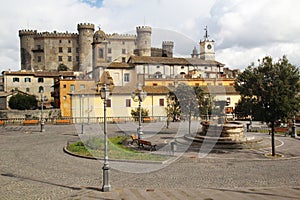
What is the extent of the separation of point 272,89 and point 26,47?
88.3 metres

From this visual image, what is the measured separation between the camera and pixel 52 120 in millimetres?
38125

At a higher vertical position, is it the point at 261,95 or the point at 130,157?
the point at 261,95

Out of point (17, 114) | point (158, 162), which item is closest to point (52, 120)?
point (17, 114)

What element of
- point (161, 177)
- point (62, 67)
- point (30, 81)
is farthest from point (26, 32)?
point (161, 177)

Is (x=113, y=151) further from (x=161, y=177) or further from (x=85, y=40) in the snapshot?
(x=85, y=40)

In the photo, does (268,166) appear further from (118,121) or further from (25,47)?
(25,47)

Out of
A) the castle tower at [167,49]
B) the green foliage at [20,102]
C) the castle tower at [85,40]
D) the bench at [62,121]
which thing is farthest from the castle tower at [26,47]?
the bench at [62,121]

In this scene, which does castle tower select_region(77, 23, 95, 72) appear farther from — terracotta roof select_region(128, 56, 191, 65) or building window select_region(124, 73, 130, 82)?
building window select_region(124, 73, 130, 82)

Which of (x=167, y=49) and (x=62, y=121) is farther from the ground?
(x=167, y=49)

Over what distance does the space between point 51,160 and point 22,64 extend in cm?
8398

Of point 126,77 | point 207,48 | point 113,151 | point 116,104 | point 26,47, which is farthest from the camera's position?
point 26,47

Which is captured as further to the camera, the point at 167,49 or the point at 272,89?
the point at 167,49

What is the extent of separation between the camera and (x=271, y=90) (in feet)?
51.9

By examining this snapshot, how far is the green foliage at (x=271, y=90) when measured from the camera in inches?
618
